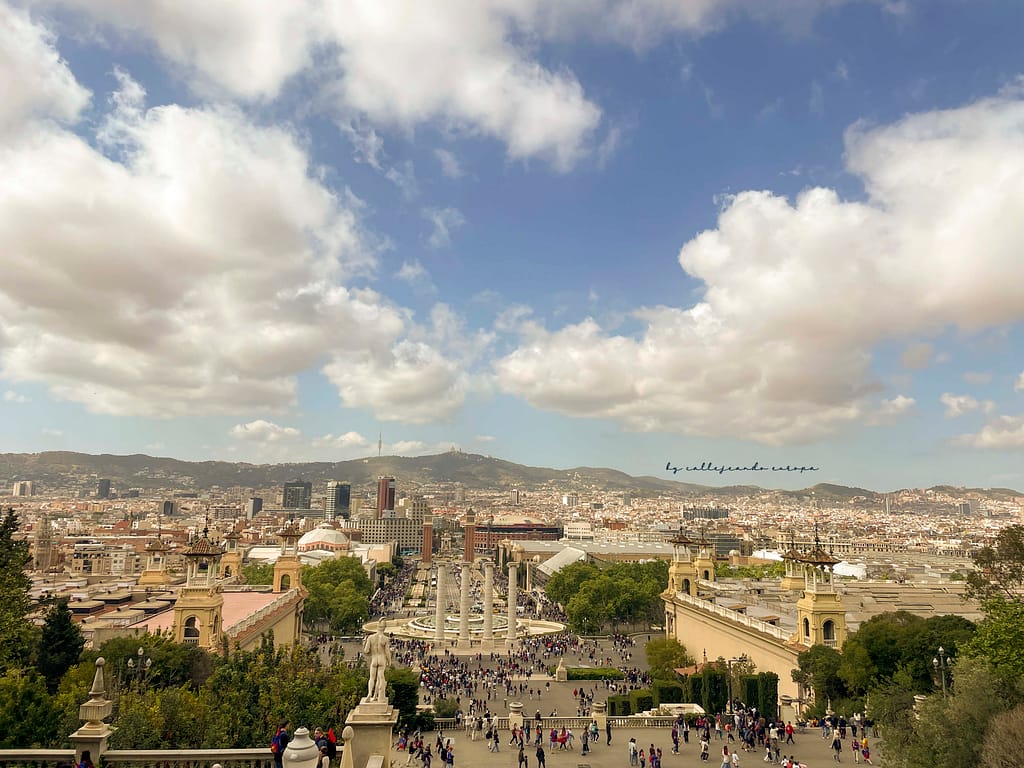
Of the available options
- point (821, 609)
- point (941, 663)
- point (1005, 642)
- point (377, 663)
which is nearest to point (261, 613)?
point (821, 609)

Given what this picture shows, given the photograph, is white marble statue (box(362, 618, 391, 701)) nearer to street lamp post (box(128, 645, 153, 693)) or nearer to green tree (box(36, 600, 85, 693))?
street lamp post (box(128, 645, 153, 693))

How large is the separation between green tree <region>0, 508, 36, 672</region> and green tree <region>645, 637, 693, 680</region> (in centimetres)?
3384

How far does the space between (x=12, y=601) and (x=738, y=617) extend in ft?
110

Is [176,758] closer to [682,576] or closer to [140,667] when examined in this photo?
[140,667]

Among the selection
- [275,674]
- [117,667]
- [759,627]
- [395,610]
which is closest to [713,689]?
[759,627]

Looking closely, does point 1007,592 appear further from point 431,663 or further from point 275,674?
point 431,663

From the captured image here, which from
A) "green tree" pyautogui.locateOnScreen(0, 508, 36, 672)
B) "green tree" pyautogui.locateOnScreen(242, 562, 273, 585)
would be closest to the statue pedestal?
"green tree" pyautogui.locateOnScreen(0, 508, 36, 672)

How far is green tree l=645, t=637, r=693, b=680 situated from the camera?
148 feet

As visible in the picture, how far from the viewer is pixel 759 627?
122ft

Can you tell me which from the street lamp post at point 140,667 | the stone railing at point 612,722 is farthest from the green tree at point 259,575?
the street lamp post at point 140,667

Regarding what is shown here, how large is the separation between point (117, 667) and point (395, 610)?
6072cm

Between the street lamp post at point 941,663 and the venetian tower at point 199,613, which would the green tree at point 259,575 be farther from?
the street lamp post at point 941,663

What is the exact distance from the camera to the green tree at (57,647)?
24688 millimetres

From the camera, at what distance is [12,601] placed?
21812 mm
